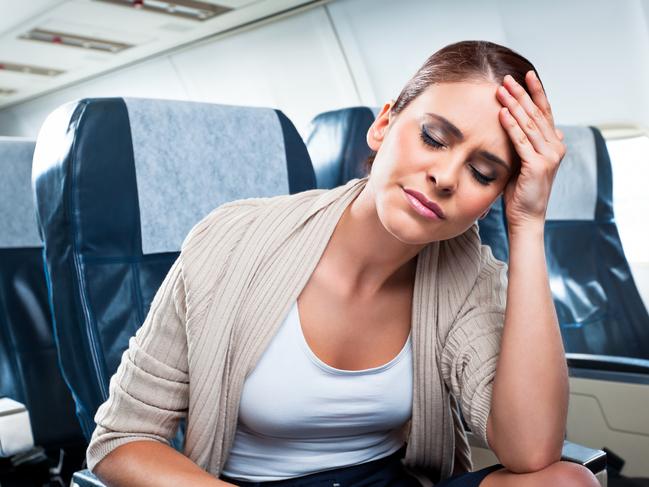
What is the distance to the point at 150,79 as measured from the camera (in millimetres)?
8203

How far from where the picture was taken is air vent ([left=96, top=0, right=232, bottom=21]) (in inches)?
236

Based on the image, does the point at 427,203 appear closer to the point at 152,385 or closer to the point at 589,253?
the point at 152,385

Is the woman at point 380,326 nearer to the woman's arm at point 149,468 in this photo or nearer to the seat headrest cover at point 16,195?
the woman's arm at point 149,468

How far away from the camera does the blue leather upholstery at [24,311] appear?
2018 millimetres

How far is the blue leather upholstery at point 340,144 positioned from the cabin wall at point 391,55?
1752mm

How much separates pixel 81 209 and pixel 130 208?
0.12 m

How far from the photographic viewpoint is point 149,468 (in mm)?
1172

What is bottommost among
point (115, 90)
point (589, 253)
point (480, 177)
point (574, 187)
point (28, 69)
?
point (589, 253)

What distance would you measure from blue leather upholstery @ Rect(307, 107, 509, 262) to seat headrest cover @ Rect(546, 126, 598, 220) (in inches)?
39.5

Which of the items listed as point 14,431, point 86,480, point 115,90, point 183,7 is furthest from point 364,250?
point 115,90

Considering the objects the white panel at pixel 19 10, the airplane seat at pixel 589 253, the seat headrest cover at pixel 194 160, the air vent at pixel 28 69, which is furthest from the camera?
the air vent at pixel 28 69

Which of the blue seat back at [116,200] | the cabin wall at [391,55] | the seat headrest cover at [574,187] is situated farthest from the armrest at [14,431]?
the cabin wall at [391,55]

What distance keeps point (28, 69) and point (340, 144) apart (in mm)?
7810

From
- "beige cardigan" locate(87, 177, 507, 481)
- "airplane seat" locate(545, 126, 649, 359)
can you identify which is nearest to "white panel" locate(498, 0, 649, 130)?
"airplane seat" locate(545, 126, 649, 359)
